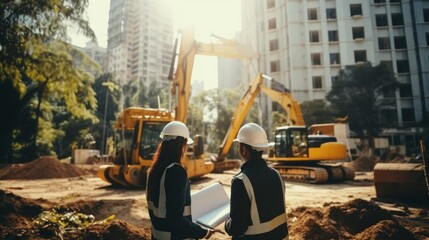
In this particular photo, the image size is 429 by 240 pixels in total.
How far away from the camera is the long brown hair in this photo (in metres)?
2.28

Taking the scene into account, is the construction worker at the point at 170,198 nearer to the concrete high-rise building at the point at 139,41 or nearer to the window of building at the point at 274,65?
the window of building at the point at 274,65

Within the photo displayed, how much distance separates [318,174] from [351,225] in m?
7.97

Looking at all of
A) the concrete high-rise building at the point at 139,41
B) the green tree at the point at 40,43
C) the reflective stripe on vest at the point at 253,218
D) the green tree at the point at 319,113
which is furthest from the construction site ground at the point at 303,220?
the concrete high-rise building at the point at 139,41

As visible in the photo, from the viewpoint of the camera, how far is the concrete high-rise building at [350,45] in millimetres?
38719

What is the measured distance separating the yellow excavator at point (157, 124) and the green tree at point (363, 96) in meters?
22.8

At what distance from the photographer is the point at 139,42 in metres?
94.9

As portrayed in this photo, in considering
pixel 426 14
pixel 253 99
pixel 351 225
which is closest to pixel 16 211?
pixel 351 225

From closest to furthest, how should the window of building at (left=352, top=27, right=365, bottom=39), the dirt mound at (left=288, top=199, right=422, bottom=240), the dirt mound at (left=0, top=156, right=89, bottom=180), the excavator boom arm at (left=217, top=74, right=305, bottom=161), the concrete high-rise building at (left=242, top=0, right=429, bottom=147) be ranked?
the dirt mound at (left=288, top=199, right=422, bottom=240)
the excavator boom arm at (left=217, top=74, right=305, bottom=161)
the dirt mound at (left=0, top=156, right=89, bottom=180)
the concrete high-rise building at (left=242, top=0, right=429, bottom=147)
the window of building at (left=352, top=27, right=365, bottom=39)

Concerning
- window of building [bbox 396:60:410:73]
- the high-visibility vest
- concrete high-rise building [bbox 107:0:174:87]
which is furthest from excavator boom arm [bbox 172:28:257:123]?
concrete high-rise building [bbox 107:0:174:87]

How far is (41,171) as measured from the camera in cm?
1623

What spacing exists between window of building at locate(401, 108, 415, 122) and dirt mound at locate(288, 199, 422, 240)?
40992 millimetres

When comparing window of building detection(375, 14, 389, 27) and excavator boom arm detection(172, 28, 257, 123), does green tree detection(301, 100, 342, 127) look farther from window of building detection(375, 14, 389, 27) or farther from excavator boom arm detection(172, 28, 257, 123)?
excavator boom arm detection(172, 28, 257, 123)

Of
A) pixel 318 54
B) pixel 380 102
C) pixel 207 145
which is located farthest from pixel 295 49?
pixel 207 145

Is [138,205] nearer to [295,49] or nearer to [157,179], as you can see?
[157,179]
